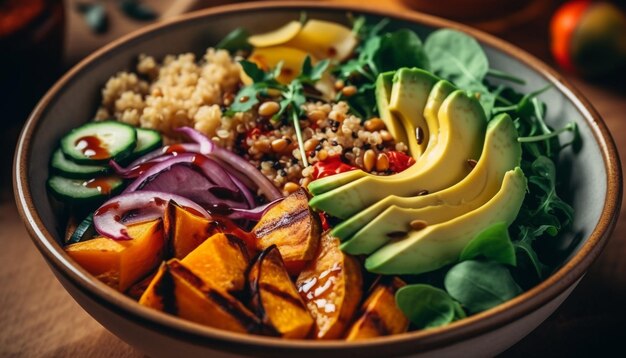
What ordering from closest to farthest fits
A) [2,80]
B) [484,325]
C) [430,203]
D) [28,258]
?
1. [484,325]
2. [430,203]
3. [28,258]
4. [2,80]

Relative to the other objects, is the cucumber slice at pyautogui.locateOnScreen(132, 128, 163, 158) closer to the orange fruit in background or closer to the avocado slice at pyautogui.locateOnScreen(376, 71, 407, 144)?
the avocado slice at pyautogui.locateOnScreen(376, 71, 407, 144)

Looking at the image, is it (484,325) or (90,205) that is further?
(90,205)

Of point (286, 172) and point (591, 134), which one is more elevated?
point (591, 134)

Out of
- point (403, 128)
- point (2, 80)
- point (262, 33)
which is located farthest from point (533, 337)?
point (2, 80)

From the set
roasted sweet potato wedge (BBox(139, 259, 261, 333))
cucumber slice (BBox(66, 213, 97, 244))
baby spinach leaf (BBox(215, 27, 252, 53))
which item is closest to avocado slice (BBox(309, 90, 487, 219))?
roasted sweet potato wedge (BBox(139, 259, 261, 333))

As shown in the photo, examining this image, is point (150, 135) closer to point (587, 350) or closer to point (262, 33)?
point (262, 33)
